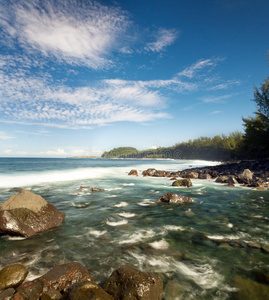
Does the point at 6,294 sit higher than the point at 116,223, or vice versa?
the point at 6,294

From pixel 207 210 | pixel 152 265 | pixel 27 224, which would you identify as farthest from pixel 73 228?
pixel 207 210

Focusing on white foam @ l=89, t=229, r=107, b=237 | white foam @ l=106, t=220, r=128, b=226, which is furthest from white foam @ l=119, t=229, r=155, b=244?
white foam @ l=106, t=220, r=128, b=226

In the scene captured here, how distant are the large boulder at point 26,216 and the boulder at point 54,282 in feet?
10.4

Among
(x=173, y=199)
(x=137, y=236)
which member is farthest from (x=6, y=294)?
(x=173, y=199)

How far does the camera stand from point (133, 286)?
314 centimetres

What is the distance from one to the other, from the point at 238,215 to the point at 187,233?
355 centimetres

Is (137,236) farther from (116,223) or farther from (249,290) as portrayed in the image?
(249,290)

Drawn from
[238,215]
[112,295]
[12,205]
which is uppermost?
[12,205]

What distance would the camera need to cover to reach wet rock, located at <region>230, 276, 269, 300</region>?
3423 mm

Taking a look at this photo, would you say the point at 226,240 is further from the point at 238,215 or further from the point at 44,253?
the point at 44,253

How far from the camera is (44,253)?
4930mm

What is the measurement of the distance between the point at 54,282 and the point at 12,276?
954 mm

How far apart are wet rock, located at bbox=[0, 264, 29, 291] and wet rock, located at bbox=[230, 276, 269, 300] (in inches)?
167

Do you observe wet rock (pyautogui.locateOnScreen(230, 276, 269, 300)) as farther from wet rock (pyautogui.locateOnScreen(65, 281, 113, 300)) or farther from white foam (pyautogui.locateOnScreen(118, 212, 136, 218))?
white foam (pyautogui.locateOnScreen(118, 212, 136, 218))
